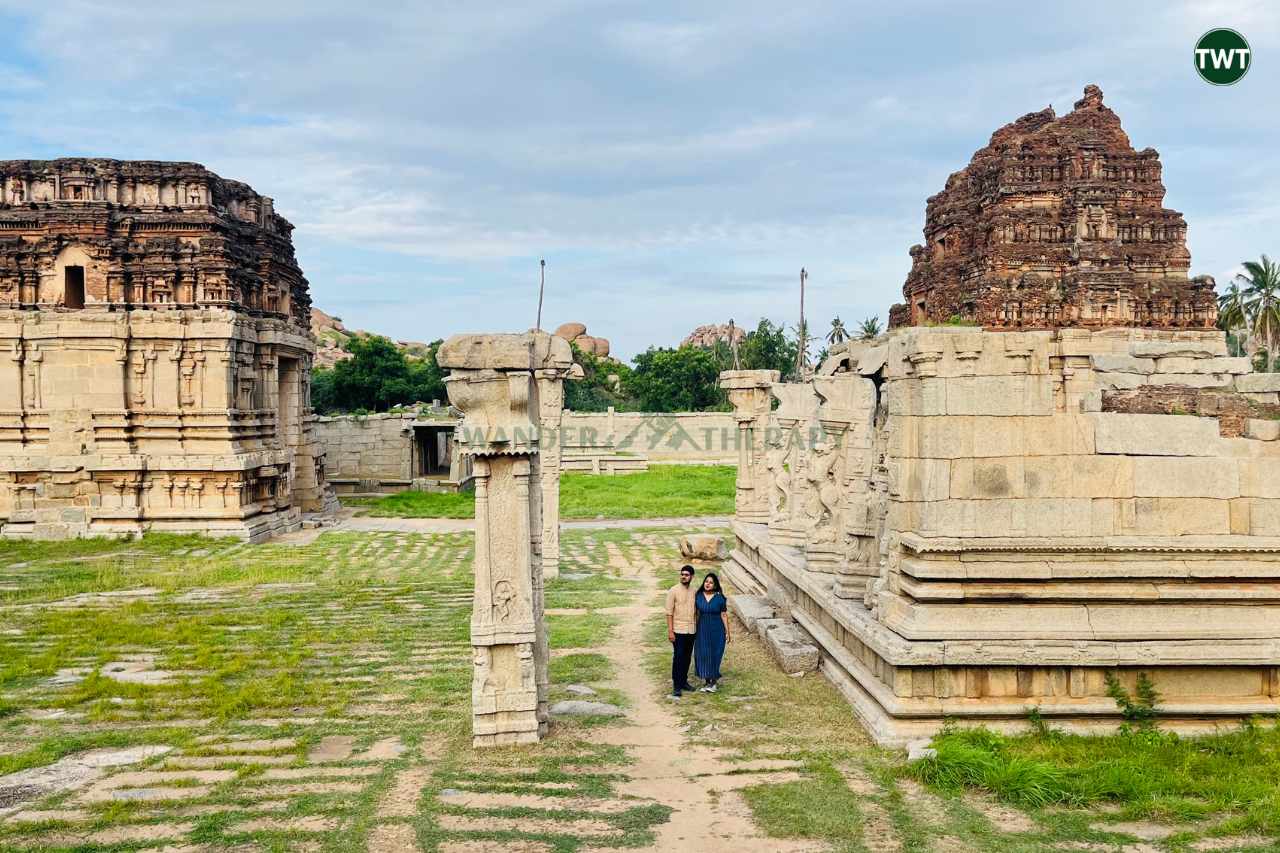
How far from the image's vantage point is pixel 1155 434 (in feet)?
22.2

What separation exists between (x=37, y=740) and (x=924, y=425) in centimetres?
712

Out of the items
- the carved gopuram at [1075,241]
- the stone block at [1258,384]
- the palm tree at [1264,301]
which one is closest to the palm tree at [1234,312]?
the palm tree at [1264,301]

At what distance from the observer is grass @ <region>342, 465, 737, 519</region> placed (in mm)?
22156

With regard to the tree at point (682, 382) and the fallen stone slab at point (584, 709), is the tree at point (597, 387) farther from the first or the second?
the fallen stone slab at point (584, 709)

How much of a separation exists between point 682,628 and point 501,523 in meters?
2.05

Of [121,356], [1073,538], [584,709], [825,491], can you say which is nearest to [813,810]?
[584,709]

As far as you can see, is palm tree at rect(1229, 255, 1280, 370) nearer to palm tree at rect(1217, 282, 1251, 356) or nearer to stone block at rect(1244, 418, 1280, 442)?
palm tree at rect(1217, 282, 1251, 356)

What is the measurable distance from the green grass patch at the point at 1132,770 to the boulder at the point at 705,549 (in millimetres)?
8933

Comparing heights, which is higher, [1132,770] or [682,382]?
[682,382]

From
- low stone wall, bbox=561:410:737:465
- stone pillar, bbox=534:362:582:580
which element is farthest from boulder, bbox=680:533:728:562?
low stone wall, bbox=561:410:737:465

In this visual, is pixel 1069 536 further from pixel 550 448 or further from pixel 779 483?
pixel 550 448

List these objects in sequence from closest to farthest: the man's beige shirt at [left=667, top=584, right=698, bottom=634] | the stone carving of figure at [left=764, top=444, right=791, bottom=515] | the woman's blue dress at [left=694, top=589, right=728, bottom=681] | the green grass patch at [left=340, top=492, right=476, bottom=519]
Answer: the man's beige shirt at [left=667, top=584, right=698, bottom=634]
the woman's blue dress at [left=694, top=589, right=728, bottom=681]
the stone carving of figure at [left=764, top=444, right=791, bottom=515]
the green grass patch at [left=340, top=492, right=476, bottom=519]

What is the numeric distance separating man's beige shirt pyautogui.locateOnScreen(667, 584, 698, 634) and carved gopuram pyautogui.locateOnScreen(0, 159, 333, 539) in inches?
496

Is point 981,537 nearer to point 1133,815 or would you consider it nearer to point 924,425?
point 924,425
